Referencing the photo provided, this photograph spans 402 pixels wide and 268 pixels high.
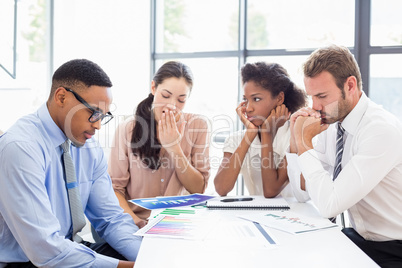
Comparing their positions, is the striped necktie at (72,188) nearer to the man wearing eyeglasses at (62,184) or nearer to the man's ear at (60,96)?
the man wearing eyeglasses at (62,184)

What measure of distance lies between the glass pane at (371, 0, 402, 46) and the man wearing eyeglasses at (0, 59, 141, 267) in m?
3.05

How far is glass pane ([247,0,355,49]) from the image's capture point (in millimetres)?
3881

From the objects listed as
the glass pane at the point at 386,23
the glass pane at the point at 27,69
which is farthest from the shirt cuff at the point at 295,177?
the glass pane at the point at 386,23

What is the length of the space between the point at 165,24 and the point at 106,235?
325 cm

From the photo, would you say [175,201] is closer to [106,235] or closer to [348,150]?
[106,235]

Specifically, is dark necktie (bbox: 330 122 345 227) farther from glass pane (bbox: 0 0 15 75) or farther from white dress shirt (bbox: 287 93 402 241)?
glass pane (bbox: 0 0 15 75)

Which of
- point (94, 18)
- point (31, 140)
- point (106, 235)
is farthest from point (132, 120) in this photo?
point (94, 18)

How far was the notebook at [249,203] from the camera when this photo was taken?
1.73 metres

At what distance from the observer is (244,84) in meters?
2.38

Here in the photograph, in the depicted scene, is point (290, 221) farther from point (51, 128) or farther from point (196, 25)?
point (196, 25)

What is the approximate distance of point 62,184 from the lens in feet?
5.01

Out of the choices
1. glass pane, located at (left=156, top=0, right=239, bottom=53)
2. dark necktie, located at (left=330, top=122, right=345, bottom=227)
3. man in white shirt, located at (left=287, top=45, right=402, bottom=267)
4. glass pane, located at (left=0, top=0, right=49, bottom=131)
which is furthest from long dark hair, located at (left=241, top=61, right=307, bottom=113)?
glass pane, located at (left=156, top=0, right=239, bottom=53)

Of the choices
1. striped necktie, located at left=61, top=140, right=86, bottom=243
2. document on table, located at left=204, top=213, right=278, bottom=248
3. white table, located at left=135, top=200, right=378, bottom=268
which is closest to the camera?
white table, located at left=135, top=200, right=378, bottom=268

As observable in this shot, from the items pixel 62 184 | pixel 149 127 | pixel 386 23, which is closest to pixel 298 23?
pixel 386 23
